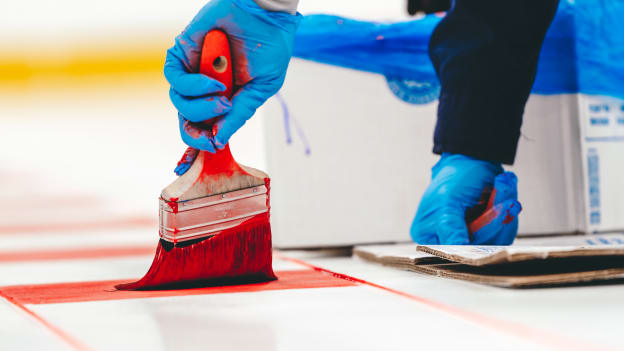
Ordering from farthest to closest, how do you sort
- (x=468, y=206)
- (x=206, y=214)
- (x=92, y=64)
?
(x=92, y=64), (x=468, y=206), (x=206, y=214)

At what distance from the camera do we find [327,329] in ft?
2.29

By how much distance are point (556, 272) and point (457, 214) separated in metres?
0.35

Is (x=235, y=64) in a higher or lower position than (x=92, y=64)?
lower

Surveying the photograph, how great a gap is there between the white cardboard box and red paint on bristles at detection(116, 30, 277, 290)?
0.60 metres

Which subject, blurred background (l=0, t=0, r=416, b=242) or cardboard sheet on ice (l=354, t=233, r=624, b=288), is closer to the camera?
cardboard sheet on ice (l=354, t=233, r=624, b=288)

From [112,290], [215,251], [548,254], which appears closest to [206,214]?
[215,251]

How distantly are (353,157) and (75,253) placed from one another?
28.9 inches

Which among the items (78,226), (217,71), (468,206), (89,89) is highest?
(89,89)

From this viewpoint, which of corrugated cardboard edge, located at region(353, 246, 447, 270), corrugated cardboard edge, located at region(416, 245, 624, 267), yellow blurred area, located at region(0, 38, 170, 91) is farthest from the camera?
yellow blurred area, located at region(0, 38, 170, 91)

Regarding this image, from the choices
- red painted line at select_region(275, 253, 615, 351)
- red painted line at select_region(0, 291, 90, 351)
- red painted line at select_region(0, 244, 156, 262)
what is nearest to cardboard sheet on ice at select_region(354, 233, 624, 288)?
red painted line at select_region(275, 253, 615, 351)

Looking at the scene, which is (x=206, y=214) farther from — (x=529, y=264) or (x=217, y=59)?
(x=529, y=264)

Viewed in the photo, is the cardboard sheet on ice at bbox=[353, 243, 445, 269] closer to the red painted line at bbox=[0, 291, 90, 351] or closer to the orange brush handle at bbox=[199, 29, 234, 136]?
the orange brush handle at bbox=[199, 29, 234, 136]

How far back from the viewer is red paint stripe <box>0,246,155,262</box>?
5.50ft

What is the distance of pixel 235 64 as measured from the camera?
106 cm
